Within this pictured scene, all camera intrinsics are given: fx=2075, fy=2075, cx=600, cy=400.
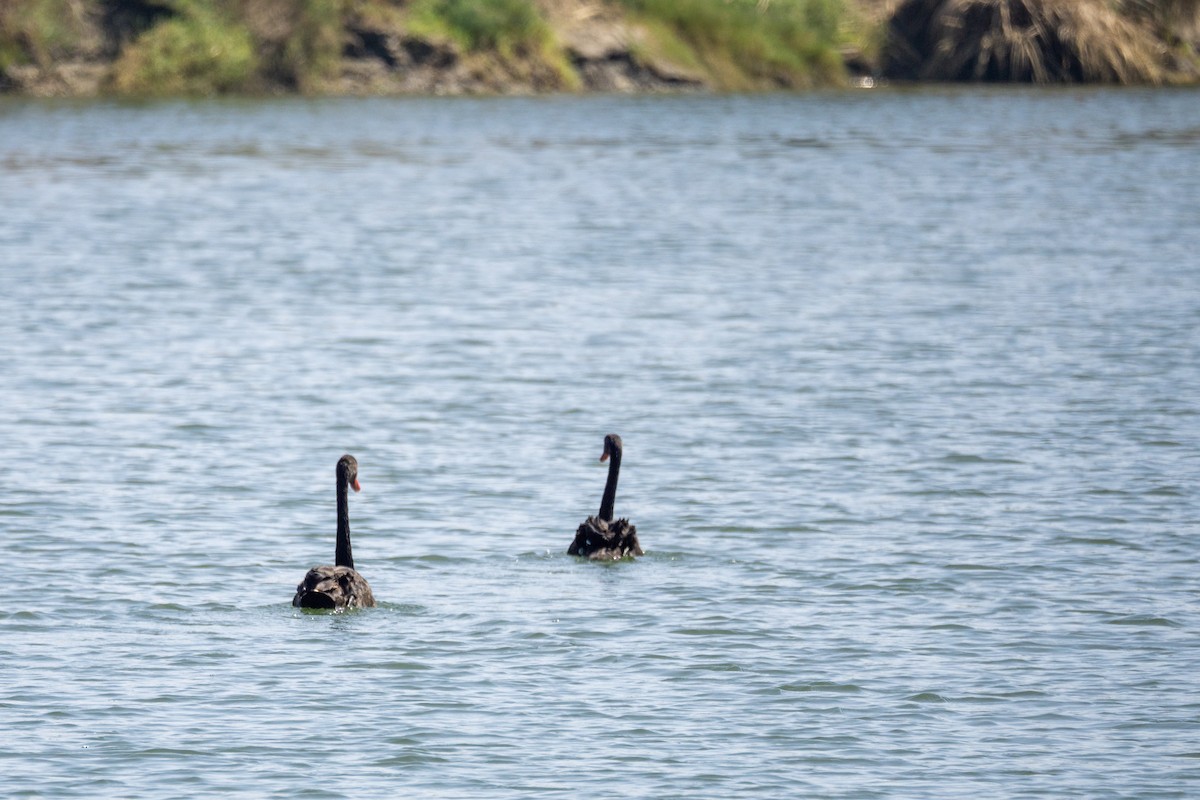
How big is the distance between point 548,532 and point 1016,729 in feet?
22.2

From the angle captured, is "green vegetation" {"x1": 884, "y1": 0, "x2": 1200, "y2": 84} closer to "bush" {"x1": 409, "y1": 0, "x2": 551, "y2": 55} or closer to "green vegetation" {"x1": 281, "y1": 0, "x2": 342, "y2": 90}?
"bush" {"x1": 409, "y1": 0, "x2": 551, "y2": 55}

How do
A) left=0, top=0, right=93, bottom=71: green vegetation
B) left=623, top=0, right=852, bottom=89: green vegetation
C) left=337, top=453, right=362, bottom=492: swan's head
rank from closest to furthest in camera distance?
left=337, top=453, right=362, bottom=492: swan's head → left=0, top=0, right=93, bottom=71: green vegetation → left=623, top=0, right=852, bottom=89: green vegetation

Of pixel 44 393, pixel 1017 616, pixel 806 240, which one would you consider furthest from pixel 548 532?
pixel 806 240

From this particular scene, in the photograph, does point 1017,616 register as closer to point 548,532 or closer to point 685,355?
point 548,532

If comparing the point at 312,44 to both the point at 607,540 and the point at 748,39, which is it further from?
the point at 607,540

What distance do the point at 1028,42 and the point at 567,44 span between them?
17922 mm

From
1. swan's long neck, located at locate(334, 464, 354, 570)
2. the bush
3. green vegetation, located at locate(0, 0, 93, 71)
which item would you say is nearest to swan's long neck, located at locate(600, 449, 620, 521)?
swan's long neck, located at locate(334, 464, 354, 570)

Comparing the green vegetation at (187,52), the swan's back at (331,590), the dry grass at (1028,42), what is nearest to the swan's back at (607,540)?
the swan's back at (331,590)

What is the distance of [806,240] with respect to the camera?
42.3 meters

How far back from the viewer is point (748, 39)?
8075 cm

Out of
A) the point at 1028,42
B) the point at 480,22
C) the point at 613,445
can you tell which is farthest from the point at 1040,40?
the point at 613,445

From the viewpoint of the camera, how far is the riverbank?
72750 millimetres

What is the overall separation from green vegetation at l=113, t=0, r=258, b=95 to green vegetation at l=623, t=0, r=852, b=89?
15.1 m

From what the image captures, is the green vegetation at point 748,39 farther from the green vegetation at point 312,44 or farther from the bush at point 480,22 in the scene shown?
the green vegetation at point 312,44
